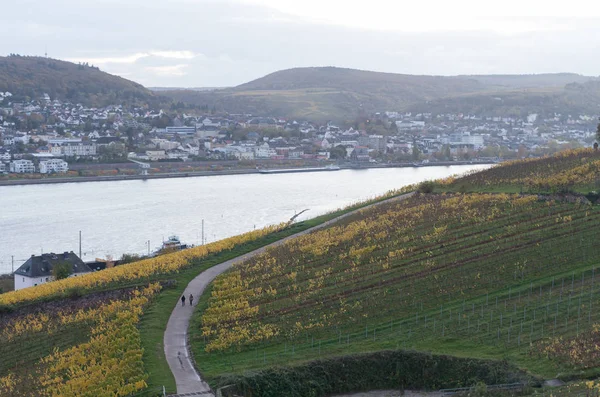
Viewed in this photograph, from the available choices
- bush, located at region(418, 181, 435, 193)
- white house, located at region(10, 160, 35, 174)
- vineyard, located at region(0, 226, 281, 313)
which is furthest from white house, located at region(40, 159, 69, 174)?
vineyard, located at region(0, 226, 281, 313)

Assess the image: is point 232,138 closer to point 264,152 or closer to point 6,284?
point 264,152

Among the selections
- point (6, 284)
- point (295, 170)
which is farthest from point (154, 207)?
point (295, 170)

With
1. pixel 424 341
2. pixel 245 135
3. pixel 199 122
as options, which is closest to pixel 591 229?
pixel 424 341

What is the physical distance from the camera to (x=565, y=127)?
10212cm

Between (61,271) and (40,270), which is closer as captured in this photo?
(61,271)

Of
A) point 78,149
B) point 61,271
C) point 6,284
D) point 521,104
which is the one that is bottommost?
point 6,284

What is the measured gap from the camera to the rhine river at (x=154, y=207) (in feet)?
109

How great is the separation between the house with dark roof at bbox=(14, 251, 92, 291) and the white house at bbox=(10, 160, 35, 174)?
37746mm

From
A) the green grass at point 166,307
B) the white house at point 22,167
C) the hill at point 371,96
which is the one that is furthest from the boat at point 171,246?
the hill at point 371,96

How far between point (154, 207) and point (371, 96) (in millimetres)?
99386

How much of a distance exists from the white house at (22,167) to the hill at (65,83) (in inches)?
1458

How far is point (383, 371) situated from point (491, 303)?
3.34m

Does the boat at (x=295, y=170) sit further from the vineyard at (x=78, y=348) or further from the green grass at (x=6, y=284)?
the vineyard at (x=78, y=348)

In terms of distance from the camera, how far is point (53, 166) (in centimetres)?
6138
